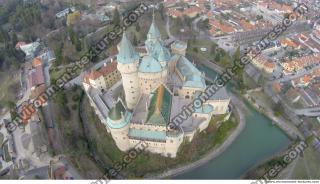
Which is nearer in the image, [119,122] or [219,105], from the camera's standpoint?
[119,122]

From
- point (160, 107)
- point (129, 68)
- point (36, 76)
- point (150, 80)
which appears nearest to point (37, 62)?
point (36, 76)

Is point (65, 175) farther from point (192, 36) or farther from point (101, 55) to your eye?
point (192, 36)

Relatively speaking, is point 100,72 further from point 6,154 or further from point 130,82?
point 6,154

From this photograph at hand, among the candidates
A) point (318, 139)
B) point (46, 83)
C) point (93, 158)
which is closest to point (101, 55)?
point (46, 83)

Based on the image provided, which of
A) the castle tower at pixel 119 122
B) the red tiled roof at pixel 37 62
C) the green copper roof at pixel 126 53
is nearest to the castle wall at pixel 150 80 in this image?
the green copper roof at pixel 126 53

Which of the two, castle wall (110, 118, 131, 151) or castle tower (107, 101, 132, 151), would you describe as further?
castle wall (110, 118, 131, 151)

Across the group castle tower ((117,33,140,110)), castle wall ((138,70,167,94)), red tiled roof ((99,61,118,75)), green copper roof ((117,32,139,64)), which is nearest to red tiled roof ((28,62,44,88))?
red tiled roof ((99,61,118,75))

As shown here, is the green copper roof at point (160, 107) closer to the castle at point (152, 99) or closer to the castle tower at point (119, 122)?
the castle at point (152, 99)

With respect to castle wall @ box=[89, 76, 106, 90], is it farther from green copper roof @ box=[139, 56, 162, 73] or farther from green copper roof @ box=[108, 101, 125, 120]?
green copper roof @ box=[108, 101, 125, 120]
